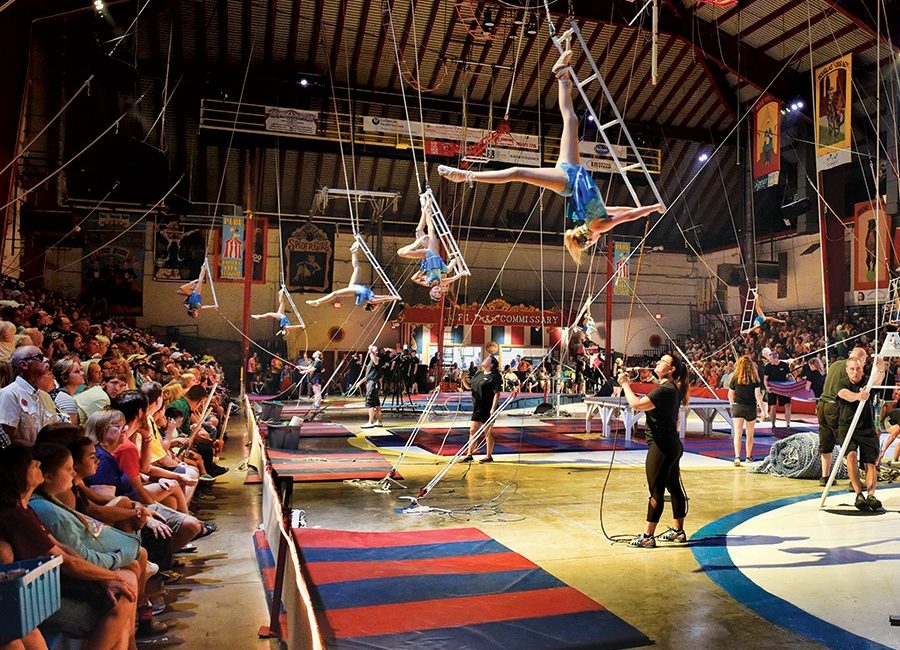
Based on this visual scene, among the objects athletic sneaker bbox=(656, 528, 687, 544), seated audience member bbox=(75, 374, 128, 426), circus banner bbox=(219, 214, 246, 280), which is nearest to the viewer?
seated audience member bbox=(75, 374, 128, 426)

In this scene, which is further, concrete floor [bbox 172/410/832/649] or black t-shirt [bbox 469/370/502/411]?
black t-shirt [bbox 469/370/502/411]

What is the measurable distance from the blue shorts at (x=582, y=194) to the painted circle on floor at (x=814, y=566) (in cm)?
224

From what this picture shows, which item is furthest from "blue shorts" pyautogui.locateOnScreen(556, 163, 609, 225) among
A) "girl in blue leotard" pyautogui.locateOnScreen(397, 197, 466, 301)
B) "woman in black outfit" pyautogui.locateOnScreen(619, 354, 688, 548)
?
"girl in blue leotard" pyautogui.locateOnScreen(397, 197, 466, 301)

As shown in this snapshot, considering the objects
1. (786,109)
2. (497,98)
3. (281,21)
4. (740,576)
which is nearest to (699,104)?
(786,109)

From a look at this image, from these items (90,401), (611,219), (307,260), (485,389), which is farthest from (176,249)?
(611,219)

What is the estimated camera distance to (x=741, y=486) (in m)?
6.57

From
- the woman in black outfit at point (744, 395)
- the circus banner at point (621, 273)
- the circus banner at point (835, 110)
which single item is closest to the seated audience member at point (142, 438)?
the woman in black outfit at point (744, 395)

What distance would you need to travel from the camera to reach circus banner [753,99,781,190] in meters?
14.0

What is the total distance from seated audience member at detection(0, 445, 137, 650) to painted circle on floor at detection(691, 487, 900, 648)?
2.79 meters

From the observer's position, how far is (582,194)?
448 cm

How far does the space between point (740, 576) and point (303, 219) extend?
18.8m

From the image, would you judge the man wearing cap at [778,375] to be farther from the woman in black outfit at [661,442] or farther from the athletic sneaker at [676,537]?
the woman in black outfit at [661,442]

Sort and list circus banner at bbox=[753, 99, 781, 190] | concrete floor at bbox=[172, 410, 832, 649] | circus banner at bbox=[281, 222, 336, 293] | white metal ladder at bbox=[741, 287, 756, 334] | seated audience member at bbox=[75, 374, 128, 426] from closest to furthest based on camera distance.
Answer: concrete floor at bbox=[172, 410, 832, 649] → seated audience member at bbox=[75, 374, 128, 426] → circus banner at bbox=[753, 99, 781, 190] → white metal ladder at bbox=[741, 287, 756, 334] → circus banner at bbox=[281, 222, 336, 293]

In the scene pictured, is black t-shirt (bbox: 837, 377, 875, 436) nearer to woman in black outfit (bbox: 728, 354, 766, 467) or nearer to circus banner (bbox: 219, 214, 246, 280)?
woman in black outfit (bbox: 728, 354, 766, 467)
